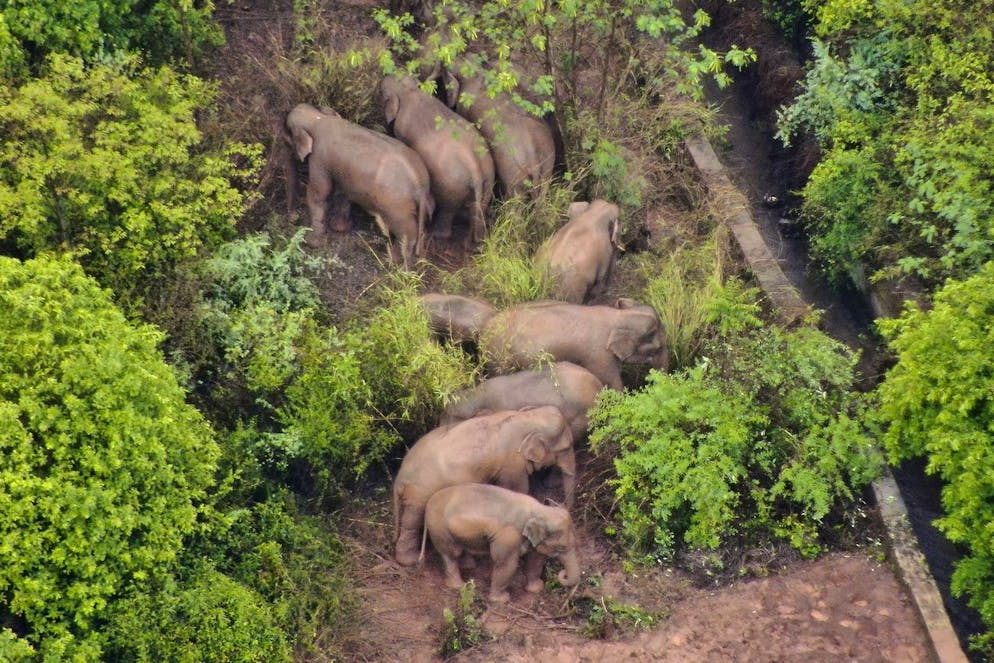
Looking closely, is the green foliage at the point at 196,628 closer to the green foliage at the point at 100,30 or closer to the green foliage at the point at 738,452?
the green foliage at the point at 738,452

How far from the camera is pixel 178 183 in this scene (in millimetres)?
9859

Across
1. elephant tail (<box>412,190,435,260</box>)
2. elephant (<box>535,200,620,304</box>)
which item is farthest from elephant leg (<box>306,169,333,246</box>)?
elephant (<box>535,200,620,304</box>)

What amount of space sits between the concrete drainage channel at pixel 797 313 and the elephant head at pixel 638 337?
1.50 m

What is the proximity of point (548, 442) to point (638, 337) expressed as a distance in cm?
143

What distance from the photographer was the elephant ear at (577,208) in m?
11.0

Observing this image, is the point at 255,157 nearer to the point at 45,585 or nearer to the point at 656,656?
the point at 45,585

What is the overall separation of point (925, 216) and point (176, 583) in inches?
285

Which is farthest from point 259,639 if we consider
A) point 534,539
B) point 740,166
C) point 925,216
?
point 740,166

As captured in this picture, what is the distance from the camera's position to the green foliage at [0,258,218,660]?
7078 millimetres

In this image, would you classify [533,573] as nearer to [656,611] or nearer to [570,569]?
[570,569]

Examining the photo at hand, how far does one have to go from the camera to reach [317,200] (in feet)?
35.9

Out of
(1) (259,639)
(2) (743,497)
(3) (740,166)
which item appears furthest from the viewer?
(3) (740,166)

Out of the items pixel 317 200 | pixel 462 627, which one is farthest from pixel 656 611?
pixel 317 200

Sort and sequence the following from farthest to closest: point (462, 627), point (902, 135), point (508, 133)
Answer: point (508, 133) → point (902, 135) → point (462, 627)
